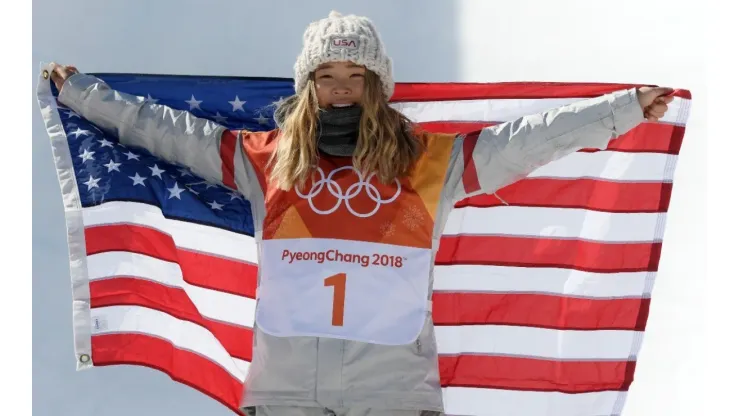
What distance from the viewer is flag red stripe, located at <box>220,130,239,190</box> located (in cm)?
318

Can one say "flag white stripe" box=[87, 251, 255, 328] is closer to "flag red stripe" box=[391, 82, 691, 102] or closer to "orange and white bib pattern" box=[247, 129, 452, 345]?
"orange and white bib pattern" box=[247, 129, 452, 345]

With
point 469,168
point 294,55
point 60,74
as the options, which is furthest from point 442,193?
point 294,55

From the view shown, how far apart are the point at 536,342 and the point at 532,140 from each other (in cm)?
75

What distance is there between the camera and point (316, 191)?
9.90ft

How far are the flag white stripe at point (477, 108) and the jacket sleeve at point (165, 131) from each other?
0.64 m

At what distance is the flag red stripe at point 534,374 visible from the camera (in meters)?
3.48

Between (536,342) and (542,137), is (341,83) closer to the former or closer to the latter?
(542,137)

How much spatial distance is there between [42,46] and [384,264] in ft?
6.62

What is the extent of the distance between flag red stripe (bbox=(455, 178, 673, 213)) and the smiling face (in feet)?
2.14

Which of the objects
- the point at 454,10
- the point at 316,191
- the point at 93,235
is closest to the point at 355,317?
the point at 316,191

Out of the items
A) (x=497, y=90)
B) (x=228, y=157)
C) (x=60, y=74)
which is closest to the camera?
(x=228, y=157)

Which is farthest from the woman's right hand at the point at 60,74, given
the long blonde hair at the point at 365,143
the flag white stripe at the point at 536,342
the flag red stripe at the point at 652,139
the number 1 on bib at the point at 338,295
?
the flag white stripe at the point at 536,342

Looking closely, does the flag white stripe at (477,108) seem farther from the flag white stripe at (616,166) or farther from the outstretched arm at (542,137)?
the outstretched arm at (542,137)

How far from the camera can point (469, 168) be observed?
3059 mm
